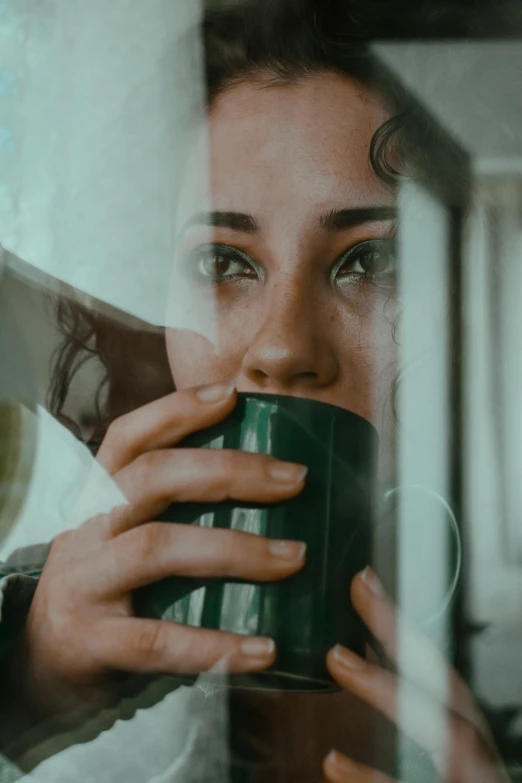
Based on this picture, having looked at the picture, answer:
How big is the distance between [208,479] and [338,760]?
5.5 inches

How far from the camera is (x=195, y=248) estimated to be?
358 mm

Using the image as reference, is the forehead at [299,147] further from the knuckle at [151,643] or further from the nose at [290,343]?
the knuckle at [151,643]

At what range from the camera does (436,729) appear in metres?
0.33

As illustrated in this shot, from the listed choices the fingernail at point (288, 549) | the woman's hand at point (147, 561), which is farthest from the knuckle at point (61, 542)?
the fingernail at point (288, 549)

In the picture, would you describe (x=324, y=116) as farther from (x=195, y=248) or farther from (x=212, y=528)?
(x=212, y=528)

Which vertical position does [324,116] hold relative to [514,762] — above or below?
above

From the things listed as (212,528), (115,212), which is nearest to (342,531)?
(212,528)

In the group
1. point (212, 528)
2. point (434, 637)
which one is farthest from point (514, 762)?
point (212, 528)

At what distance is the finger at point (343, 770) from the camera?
1.10 feet

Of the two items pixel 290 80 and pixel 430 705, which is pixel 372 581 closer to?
pixel 430 705

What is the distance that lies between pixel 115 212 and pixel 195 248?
0.04 metres

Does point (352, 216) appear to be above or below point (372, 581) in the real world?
above

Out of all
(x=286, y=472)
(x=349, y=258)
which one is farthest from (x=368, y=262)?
(x=286, y=472)

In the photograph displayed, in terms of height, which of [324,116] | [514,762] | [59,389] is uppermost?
[324,116]
